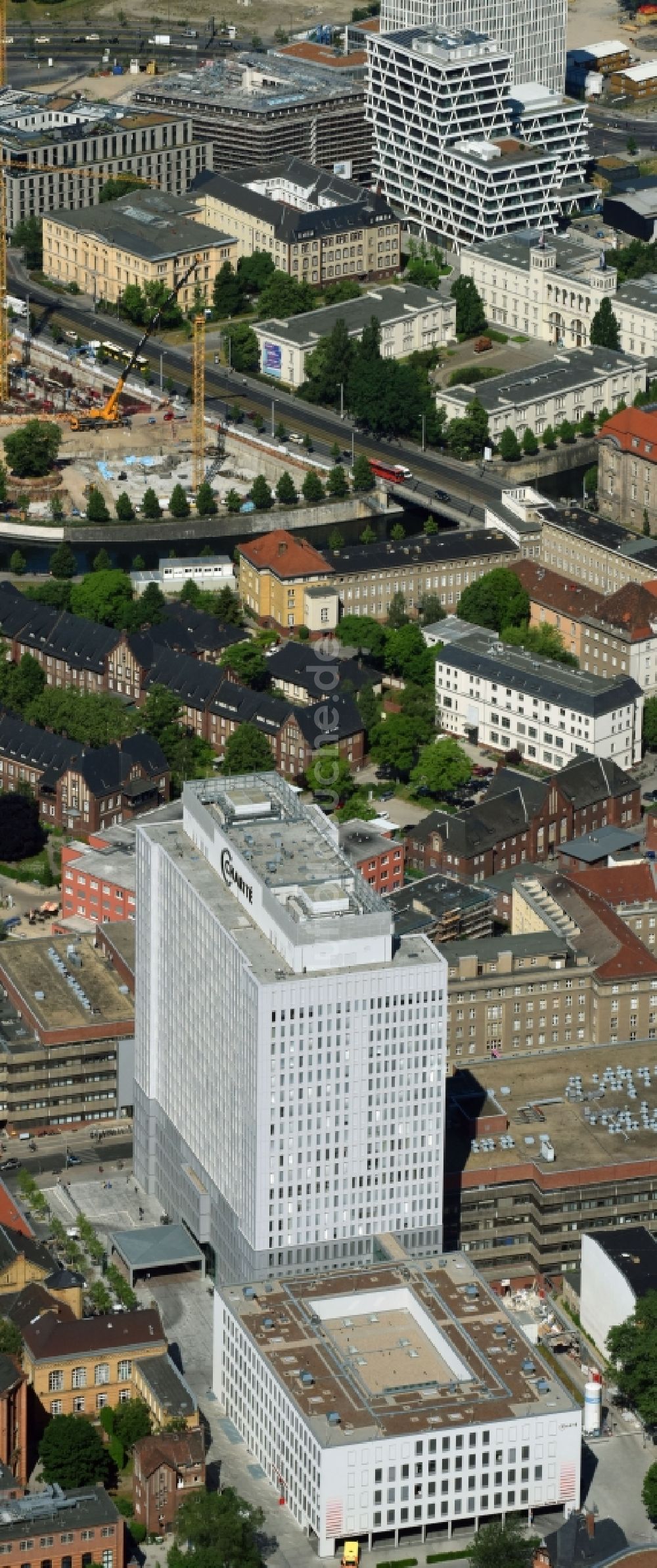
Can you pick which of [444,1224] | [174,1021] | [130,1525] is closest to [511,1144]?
[444,1224]

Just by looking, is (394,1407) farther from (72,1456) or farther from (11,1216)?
(11,1216)

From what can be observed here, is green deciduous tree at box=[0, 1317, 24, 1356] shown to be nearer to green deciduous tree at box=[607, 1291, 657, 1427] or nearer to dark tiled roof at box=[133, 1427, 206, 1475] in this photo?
dark tiled roof at box=[133, 1427, 206, 1475]

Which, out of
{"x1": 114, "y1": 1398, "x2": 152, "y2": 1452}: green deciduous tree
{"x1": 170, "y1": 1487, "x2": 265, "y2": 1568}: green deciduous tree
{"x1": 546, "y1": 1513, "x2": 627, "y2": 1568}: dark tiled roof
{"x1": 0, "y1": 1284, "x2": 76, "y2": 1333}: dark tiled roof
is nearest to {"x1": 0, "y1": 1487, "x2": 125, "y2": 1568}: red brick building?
{"x1": 170, "y1": 1487, "x2": 265, "y2": 1568}: green deciduous tree

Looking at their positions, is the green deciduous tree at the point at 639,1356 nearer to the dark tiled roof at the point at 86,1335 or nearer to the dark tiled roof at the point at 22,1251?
the dark tiled roof at the point at 86,1335

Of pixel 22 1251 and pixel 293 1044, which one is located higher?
pixel 293 1044

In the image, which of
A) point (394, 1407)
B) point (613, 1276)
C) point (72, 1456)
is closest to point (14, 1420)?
point (72, 1456)

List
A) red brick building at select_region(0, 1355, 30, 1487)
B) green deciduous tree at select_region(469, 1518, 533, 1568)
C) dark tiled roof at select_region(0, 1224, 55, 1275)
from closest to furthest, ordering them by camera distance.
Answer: green deciduous tree at select_region(469, 1518, 533, 1568), red brick building at select_region(0, 1355, 30, 1487), dark tiled roof at select_region(0, 1224, 55, 1275)

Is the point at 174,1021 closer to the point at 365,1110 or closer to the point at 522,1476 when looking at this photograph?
the point at 365,1110
